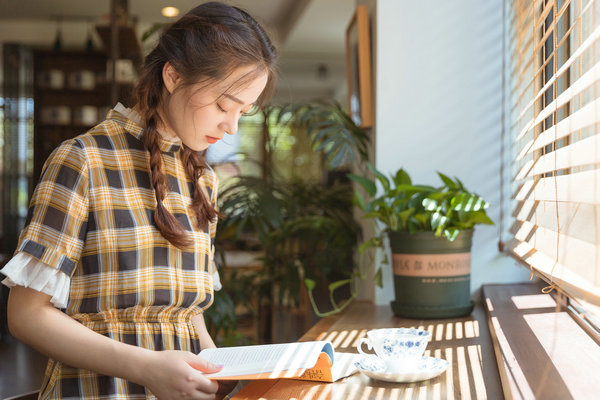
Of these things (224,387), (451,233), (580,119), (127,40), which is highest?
(127,40)

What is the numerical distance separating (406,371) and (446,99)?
1165 millimetres

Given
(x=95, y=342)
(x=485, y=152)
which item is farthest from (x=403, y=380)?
(x=485, y=152)

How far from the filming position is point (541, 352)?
1159mm

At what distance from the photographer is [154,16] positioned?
5711 mm

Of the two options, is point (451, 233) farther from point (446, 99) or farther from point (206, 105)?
point (206, 105)

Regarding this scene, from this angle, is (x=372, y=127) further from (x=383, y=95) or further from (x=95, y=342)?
(x=95, y=342)

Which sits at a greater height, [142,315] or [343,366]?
[142,315]

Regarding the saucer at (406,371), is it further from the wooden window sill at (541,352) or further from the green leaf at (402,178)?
the green leaf at (402,178)

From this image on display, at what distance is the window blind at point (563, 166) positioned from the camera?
92cm

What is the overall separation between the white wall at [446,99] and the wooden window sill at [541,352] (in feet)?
1.42

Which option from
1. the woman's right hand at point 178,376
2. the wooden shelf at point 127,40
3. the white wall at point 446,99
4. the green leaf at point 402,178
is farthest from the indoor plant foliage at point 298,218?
the wooden shelf at point 127,40

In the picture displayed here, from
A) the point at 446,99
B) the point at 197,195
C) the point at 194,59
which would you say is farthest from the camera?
the point at 446,99

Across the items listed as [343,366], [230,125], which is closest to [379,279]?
[343,366]

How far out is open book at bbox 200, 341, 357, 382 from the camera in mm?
1014
